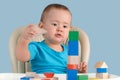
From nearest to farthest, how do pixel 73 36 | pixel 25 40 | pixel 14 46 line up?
pixel 73 36 < pixel 25 40 < pixel 14 46

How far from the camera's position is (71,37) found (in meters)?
0.86

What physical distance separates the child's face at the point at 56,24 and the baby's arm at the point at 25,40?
0.56 ft

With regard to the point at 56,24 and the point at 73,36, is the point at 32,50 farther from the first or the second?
the point at 73,36

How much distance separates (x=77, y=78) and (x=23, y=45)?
9.1 inches

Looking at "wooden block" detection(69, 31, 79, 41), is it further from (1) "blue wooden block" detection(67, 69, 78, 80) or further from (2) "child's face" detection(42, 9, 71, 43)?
(2) "child's face" detection(42, 9, 71, 43)

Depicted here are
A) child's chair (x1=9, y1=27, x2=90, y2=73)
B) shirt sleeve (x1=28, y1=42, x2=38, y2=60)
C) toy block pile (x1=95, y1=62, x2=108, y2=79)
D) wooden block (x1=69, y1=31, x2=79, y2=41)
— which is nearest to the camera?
wooden block (x1=69, y1=31, x2=79, y2=41)

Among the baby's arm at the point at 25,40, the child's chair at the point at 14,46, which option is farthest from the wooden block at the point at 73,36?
the child's chair at the point at 14,46

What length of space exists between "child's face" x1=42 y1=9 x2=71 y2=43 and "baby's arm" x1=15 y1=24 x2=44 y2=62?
0.17 meters

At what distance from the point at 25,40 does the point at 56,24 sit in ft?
1.14

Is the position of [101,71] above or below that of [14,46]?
below

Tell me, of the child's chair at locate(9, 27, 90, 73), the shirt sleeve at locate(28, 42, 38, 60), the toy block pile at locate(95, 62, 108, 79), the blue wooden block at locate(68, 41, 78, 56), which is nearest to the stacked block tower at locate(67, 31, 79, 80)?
the blue wooden block at locate(68, 41, 78, 56)

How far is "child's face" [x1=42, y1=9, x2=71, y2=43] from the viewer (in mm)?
1314

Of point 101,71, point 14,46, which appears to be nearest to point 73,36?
point 101,71

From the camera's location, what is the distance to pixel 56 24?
1.32m
